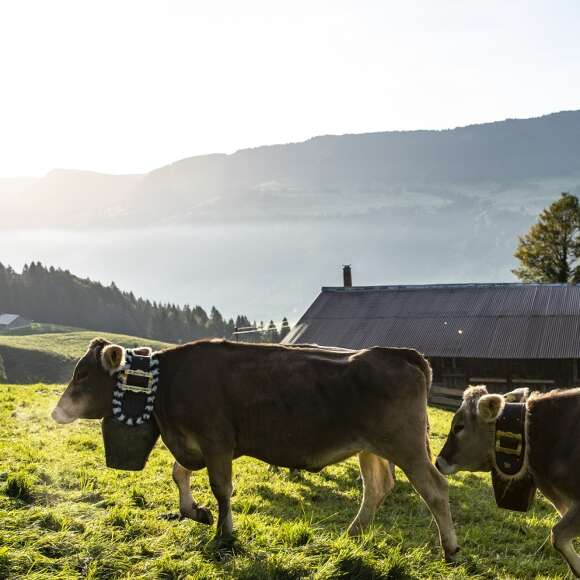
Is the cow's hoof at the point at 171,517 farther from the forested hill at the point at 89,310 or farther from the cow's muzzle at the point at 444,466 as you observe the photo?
the forested hill at the point at 89,310

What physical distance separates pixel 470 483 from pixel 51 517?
23.6 feet

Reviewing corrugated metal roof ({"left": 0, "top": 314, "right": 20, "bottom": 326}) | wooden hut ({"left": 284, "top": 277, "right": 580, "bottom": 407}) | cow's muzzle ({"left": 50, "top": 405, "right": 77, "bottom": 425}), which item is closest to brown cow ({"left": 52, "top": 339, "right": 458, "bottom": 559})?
cow's muzzle ({"left": 50, "top": 405, "right": 77, "bottom": 425})

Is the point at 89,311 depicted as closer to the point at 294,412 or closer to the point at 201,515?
the point at 201,515

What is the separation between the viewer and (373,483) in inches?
295

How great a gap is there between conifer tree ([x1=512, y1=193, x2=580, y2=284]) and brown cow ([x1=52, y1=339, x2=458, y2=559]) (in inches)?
1839

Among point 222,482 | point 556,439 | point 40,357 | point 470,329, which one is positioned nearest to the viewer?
point 556,439

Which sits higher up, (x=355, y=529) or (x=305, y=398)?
(x=305, y=398)

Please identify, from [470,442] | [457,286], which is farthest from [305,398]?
[457,286]

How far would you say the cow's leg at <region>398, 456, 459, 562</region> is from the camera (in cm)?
655

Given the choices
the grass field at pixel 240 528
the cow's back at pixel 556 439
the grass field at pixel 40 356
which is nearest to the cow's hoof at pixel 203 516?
the grass field at pixel 240 528

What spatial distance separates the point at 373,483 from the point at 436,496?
3.56 feet

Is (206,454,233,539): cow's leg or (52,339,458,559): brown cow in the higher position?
(52,339,458,559): brown cow

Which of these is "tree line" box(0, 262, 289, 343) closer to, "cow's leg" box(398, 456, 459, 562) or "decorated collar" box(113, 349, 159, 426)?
"decorated collar" box(113, 349, 159, 426)

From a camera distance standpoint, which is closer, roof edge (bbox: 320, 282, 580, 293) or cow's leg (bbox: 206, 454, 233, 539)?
cow's leg (bbox: 206, 454, 233, 539)
